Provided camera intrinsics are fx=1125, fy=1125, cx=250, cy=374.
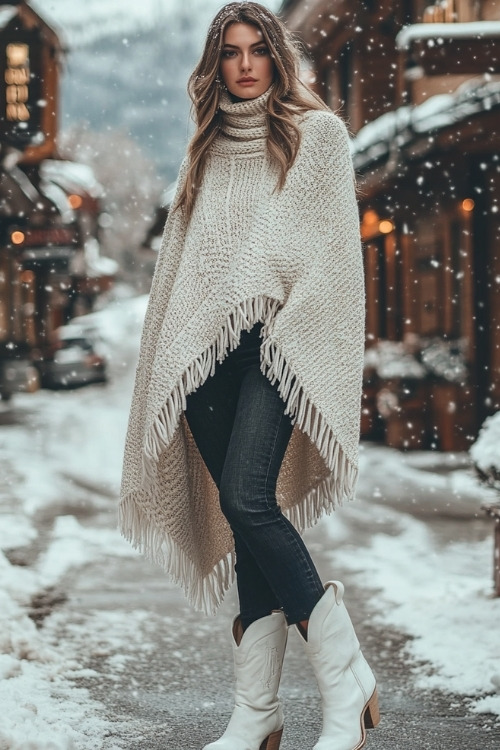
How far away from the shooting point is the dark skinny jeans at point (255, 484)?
8.96ft

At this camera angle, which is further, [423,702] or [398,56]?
[398,56]

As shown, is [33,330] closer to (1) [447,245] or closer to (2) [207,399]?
(1) [447,245]

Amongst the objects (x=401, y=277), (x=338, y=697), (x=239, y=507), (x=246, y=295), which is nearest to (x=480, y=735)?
(x=338, y=697)

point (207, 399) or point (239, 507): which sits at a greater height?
point (207, 399)

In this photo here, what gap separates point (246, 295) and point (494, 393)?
1001cm

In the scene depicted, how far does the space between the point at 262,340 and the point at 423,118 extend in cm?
954

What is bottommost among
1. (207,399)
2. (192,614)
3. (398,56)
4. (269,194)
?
(192,614)

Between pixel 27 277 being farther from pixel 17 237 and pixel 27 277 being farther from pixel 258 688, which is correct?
pixel 258 688

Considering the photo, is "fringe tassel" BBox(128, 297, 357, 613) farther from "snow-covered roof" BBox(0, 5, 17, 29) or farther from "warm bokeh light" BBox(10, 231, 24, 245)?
"snow-covered roof" BBox(0, 5, 17, 29)

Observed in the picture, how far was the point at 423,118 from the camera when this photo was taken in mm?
11875

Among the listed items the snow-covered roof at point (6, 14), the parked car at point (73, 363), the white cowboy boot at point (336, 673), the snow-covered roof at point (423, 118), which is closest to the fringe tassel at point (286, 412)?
the white cowboy boot at point (336, 673)

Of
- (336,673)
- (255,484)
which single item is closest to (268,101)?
(255,484)

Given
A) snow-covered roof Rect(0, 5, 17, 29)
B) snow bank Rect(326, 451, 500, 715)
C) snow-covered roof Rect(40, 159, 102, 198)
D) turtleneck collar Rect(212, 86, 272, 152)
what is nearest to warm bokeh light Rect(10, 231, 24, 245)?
snow-covered roof Rect(0, 5, 17, 29)

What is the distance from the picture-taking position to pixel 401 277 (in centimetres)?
1582
